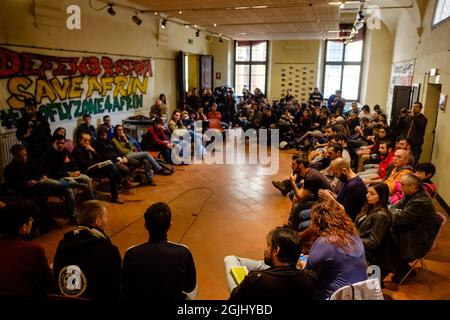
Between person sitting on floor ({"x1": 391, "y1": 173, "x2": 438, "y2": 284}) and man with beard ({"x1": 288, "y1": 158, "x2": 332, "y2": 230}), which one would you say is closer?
person sitting on floor ({"x1": 391, "y1": 173, "x2": 438, "y2": 284})

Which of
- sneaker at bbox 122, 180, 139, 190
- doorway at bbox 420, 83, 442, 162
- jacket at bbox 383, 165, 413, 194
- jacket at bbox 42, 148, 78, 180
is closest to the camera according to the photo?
jacket at bbox 383, 165, 413, 194

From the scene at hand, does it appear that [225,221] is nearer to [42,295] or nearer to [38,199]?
[38,199]

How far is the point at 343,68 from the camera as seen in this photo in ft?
47.0

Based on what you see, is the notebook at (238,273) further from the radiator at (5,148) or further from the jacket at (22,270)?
the radiator at (5,148)

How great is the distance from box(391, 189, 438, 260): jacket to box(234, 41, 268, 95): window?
12.6 metres

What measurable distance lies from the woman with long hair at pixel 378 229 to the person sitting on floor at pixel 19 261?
2.25m

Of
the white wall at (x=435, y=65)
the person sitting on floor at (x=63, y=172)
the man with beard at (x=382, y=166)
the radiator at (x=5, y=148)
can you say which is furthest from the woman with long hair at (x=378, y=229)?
the radiator at (x=5, y=148)

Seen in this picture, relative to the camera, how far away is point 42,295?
2.00m

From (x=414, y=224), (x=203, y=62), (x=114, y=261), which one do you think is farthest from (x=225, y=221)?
(x=203, y=62)

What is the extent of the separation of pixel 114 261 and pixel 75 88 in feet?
18.8

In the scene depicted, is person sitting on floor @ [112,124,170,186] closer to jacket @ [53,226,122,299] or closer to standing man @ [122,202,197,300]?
jacket @ [53,226,122,299]

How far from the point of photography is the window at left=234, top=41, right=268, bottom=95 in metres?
15.0

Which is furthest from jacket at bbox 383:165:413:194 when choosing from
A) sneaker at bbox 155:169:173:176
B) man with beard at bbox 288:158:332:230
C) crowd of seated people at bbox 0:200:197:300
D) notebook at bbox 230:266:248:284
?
sneaker at bbox 155:169:173:176

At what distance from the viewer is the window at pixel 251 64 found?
14961 millimetres
